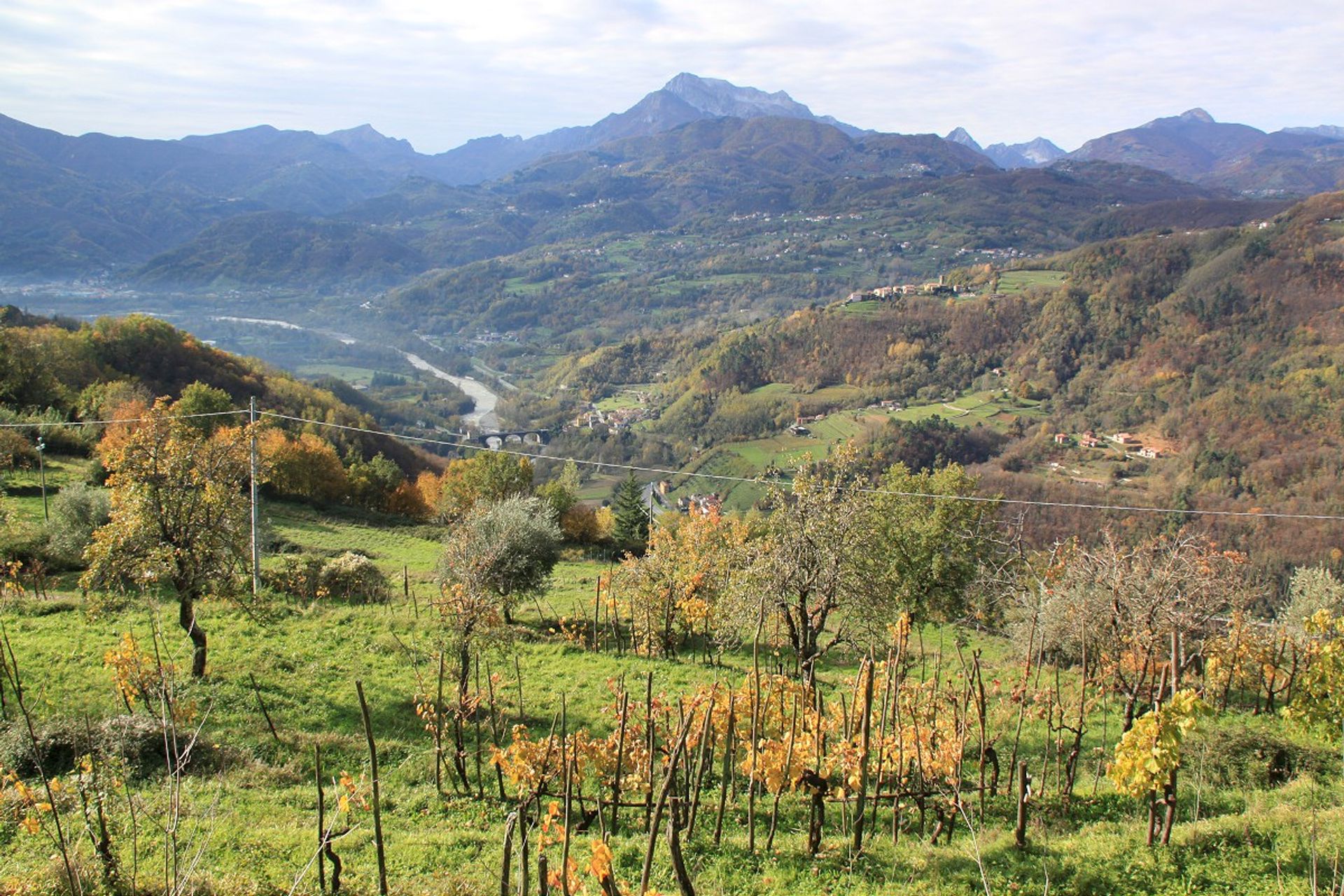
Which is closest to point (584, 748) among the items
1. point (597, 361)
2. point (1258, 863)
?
point (1258, 863)

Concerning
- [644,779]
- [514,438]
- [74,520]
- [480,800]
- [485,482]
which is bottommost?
[514,438]

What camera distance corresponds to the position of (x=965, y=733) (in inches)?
328

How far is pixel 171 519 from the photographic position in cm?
1213

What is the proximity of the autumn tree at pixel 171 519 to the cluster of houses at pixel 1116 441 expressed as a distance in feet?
317

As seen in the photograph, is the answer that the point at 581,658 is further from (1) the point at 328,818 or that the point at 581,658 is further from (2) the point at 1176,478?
(2) the point at 1176,478

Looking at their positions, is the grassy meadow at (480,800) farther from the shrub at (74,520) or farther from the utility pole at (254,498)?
the shrub at (74,520)

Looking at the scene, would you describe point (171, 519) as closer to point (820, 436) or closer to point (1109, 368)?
point (820, 436)

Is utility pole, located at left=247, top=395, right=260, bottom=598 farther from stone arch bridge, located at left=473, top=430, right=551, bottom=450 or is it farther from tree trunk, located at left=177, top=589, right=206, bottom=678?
stone arch bridge, located at left=473, top=430, right=551, bottom=450

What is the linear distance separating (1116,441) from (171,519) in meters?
106

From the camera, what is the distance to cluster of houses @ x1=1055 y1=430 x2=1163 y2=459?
89500 mm

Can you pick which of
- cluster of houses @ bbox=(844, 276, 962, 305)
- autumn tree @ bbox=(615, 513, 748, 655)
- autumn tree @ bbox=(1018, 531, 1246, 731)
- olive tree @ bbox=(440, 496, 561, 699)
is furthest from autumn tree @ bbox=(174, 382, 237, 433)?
cluster of houses @ bbox=(844, 276, 962, 305)

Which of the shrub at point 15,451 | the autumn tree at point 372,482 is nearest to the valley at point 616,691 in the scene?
the shrub at point 15,451

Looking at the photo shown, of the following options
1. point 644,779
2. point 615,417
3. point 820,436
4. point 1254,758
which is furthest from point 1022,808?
point 615,417

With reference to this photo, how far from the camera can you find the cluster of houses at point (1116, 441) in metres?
89.5
